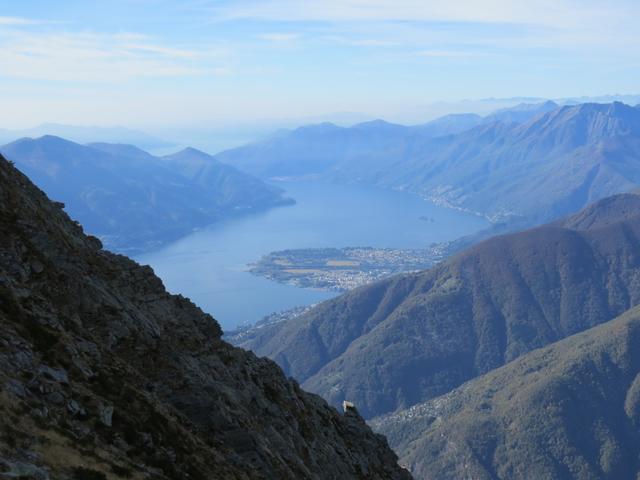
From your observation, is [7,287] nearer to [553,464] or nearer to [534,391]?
[553,464]

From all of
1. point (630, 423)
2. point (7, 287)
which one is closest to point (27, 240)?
point (7, 287)

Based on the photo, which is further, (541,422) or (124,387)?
(541,422)

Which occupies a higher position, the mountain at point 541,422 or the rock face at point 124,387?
the rock face at point 124,387

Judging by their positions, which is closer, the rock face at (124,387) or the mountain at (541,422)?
the rock face at (124,387)

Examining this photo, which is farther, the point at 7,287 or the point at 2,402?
the point at 7,287

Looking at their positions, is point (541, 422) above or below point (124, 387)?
below
